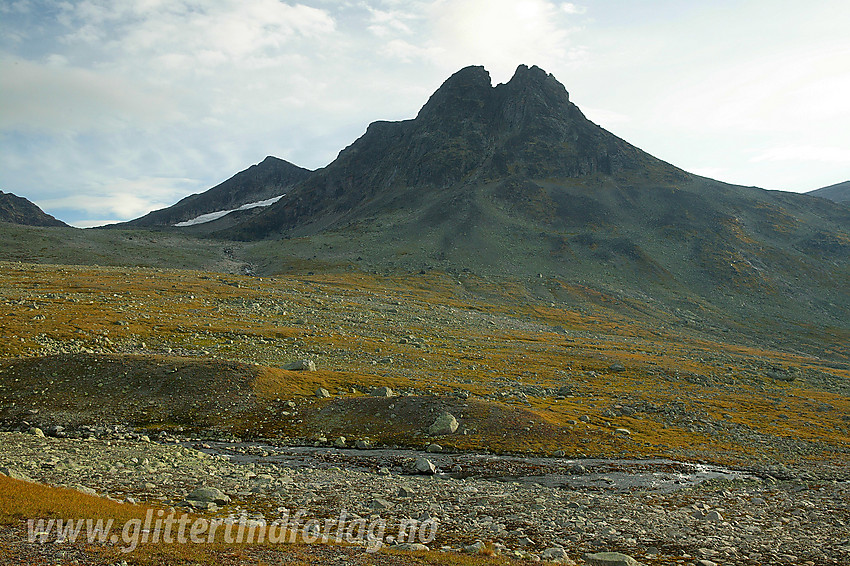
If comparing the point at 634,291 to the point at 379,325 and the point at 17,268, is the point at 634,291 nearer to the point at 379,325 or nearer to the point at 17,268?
the point at 379,325

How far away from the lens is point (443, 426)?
43.8 metres

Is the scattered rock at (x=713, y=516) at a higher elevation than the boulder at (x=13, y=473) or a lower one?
lower

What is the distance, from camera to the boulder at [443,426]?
4344cm

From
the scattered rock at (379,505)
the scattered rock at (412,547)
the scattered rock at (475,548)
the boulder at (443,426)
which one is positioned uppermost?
the scattered rock at (412,547)

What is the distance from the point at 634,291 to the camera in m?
157

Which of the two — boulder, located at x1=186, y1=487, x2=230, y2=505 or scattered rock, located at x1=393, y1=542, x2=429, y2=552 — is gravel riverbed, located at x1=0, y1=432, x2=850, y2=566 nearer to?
boulder, located at x1=186, y1=487, x2=230, y2=505

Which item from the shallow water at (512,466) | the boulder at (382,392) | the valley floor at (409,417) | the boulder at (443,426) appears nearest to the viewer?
the valley floor at (409,417)

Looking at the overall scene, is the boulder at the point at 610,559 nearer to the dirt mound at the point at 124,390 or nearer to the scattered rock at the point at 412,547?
the scattered rock at the point at 412,547

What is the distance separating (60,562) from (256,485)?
14.5 m

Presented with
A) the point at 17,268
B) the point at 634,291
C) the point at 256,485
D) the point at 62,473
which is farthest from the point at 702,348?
the point at 17,268

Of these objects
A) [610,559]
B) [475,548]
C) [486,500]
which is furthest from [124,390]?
[610,559]

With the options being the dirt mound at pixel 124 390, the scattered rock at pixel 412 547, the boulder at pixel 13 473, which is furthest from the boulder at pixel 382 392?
the scattered rock at pixel 412 547

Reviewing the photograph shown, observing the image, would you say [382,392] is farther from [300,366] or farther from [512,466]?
[512,466]

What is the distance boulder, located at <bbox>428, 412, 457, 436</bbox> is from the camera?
43438 mm
